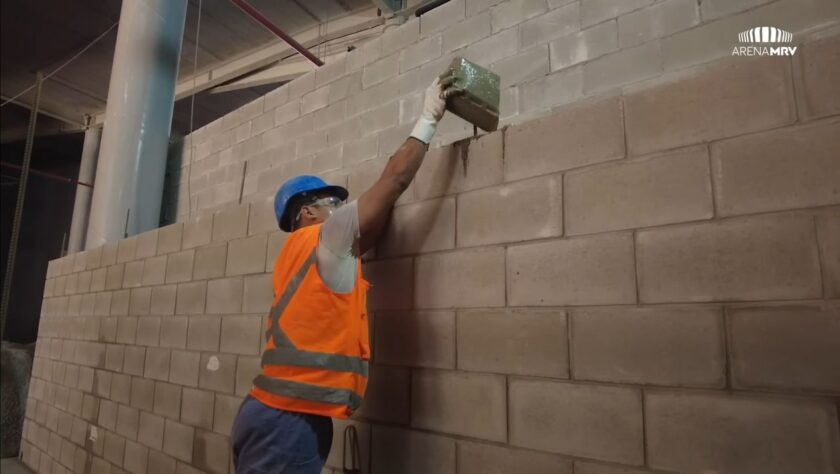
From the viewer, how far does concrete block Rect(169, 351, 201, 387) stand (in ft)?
8.70

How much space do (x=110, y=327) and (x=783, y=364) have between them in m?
3.89

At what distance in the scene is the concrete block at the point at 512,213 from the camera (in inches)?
56.6

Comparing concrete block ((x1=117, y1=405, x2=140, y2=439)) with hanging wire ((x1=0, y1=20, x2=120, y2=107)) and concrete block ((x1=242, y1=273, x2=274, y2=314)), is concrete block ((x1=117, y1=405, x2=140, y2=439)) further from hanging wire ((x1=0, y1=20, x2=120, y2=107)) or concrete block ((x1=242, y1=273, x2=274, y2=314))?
hanging wire ((x1=0, y1=20, x2=120, y2=107))

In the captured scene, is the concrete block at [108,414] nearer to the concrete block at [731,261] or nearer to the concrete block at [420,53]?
the concrete block at [420,53]

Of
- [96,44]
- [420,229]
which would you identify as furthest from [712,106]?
[96,44]

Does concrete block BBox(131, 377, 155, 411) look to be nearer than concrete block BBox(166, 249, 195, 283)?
No

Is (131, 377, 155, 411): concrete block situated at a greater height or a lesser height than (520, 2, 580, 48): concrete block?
lesser

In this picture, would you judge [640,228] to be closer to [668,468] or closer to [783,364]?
[783,364]

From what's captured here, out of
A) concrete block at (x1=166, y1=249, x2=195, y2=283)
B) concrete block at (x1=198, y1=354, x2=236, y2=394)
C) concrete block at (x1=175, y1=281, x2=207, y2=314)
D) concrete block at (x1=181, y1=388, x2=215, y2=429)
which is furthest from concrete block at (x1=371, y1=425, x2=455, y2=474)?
concrete block at (x1=166, y1=249, x2=195, y2=283)

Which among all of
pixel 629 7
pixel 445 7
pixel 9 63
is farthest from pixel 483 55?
pixel 9 63

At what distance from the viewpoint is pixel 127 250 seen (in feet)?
11.3

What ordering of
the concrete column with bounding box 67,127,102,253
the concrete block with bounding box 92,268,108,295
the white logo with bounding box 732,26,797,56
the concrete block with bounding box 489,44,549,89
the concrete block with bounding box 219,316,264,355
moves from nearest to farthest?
the white logo with bounding box 732,26,797,56, the concrete block with bounding box 219,316,264,355, the concrete block with bounding box 489,44,549,89, the concrete block with bounding box 92,268,108,295, the concrete column with bounding box 67,127,102,253

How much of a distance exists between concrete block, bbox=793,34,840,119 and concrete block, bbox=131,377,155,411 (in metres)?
3.32

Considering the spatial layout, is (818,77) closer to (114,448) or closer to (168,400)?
(168,400)
